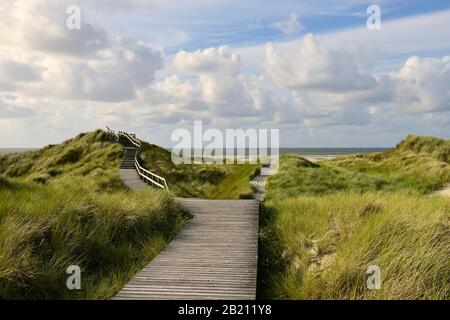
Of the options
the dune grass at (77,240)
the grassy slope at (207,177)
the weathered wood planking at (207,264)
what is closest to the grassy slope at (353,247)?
the weathered wood planking at (207,264)

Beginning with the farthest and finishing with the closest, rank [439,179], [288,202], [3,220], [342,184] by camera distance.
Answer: [439,179] < [342,184] < [288,202] < [3,220]

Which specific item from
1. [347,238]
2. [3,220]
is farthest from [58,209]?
[347,238]

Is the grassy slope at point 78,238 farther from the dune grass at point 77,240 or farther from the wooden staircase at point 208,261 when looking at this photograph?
the wooden staircase at point 208,261

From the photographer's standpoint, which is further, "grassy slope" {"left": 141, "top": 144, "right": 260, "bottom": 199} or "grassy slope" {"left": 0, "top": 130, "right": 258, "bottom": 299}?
"grassy slope" {"left": 141, "top": 144, "right": 260, "bottom": 199}

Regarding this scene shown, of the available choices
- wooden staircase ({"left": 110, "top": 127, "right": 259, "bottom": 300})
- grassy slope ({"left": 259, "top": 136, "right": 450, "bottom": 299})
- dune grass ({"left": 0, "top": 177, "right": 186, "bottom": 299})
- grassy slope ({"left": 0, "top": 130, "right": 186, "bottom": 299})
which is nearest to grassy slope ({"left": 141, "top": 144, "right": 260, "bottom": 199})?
wooden staircase ({"left": 110, "top": 127, "right": 259, "bottom": 300})

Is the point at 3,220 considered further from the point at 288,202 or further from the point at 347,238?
A: the point at 288,202

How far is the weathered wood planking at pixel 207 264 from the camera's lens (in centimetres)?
929

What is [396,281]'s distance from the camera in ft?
29.9

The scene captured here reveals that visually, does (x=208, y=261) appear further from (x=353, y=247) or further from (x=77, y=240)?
(x=353, y=247)

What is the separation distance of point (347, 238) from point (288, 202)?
516 cm

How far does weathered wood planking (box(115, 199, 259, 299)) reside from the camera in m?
9.29

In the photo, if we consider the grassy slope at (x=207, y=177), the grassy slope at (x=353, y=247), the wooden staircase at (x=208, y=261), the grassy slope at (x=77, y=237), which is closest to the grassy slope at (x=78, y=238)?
the grassy slope at (x=77, y=237)

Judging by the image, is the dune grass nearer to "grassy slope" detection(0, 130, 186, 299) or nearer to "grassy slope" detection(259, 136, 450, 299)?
"grassy slope" detection(0, 130, 186, 299)

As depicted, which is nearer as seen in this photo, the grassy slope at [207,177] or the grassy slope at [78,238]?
the grassy slope at [78,238]
